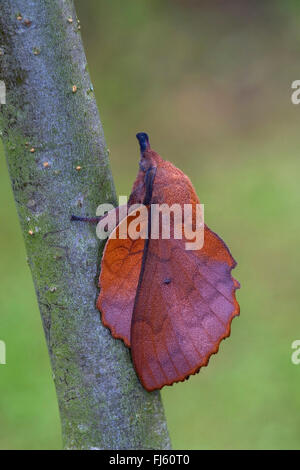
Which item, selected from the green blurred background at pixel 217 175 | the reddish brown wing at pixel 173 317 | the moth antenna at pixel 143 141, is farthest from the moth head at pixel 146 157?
the green blurred background at pixel 217 175

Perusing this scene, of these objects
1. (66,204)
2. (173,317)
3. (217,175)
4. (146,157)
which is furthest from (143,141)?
(217,175)

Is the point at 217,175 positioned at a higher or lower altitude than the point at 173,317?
higher

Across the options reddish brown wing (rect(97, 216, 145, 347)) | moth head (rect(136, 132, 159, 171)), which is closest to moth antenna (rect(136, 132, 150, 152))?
moth head (rect(136, 132, 159, 171))

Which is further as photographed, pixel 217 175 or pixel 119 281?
pixel 217 175

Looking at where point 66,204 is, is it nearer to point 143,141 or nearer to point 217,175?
point 143,141

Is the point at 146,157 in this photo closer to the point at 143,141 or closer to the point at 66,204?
the point at 143,141

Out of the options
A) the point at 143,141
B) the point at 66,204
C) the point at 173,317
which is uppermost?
the point at 143,141
